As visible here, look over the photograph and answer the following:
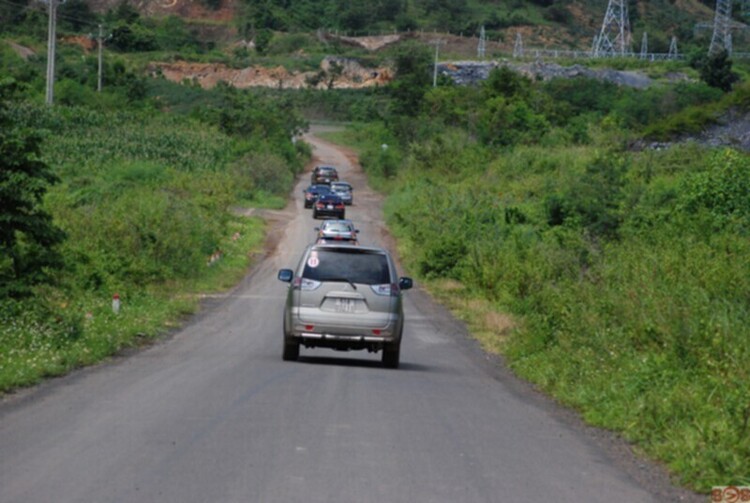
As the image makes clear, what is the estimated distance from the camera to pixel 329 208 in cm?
6322

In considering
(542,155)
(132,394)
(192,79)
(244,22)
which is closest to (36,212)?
(132,394)

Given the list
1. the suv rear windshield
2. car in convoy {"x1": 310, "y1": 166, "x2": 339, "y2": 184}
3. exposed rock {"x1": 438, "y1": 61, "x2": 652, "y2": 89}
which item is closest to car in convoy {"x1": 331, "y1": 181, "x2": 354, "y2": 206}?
car in convoy {"x1": 310, "y1": 166, "x2": 339, "y2": 184}

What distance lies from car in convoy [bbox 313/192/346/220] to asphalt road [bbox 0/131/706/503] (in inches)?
1713

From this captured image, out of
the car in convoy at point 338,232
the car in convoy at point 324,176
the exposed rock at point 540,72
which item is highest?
the exposed rock at point 540,72

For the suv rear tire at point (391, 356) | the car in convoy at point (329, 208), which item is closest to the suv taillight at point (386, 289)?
the suv rear tire at point (391, 356)

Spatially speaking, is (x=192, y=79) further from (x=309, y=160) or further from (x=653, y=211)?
(x=653, y=211)

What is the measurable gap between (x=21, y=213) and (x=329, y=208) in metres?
43.4

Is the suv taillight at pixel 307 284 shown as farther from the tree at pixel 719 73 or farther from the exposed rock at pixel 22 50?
the exposed rock at pixel 22 50

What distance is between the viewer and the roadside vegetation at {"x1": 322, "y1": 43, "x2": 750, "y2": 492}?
13438 mm

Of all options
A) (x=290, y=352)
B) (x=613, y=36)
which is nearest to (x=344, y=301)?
(x=290, y=352)

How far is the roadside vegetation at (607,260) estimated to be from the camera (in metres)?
13.4

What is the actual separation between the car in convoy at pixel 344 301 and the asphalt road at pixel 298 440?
0.54 m

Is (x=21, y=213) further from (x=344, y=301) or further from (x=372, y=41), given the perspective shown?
(x=372, y=41)

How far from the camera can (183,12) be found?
167 metres
